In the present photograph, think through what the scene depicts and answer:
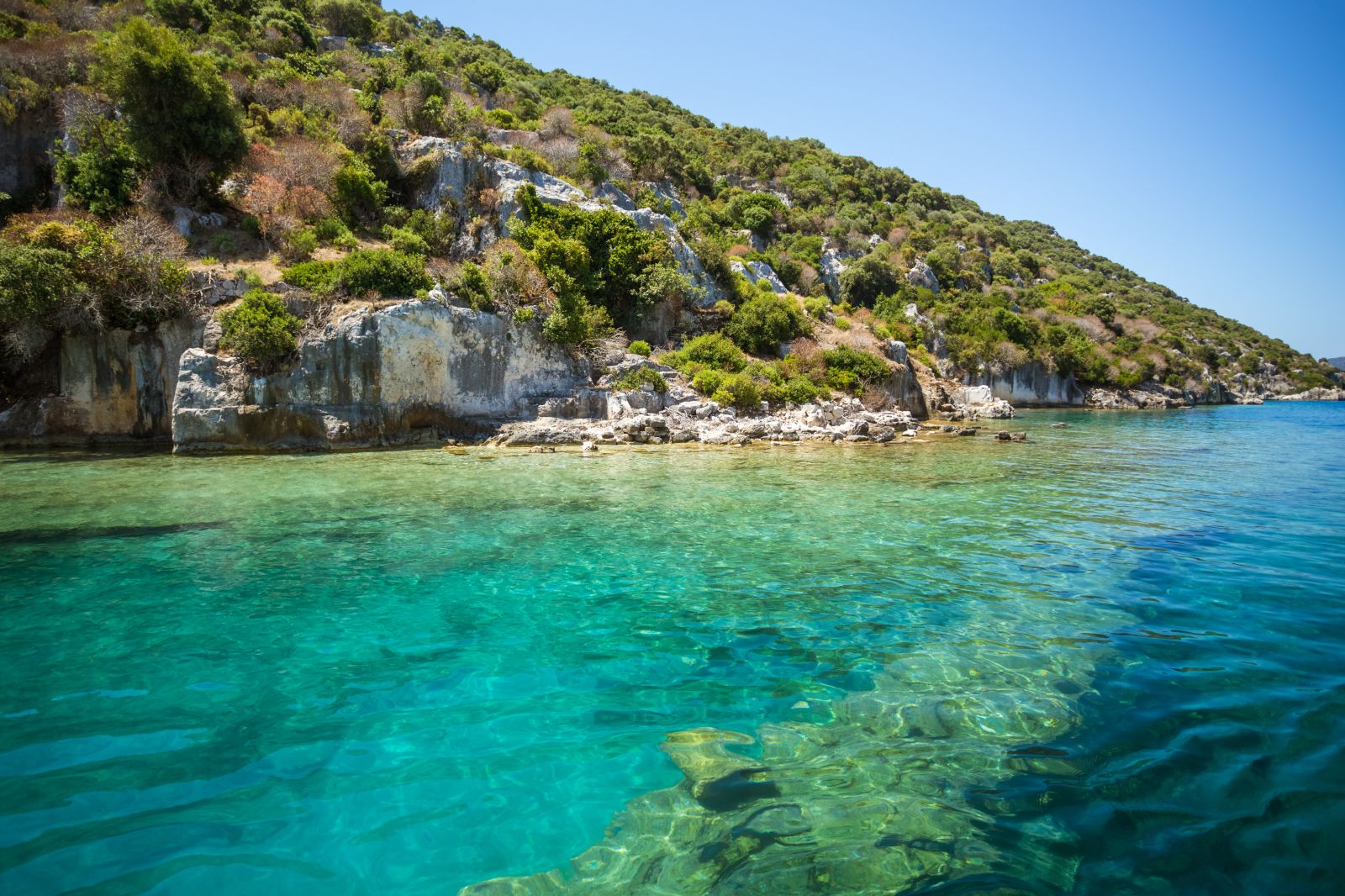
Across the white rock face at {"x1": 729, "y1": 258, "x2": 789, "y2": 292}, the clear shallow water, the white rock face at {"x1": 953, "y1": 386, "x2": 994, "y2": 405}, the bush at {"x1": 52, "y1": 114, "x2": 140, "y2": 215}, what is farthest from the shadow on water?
the white rock face at {"x1": 953, "y1": 386, "x2": 994, "y2": 405}

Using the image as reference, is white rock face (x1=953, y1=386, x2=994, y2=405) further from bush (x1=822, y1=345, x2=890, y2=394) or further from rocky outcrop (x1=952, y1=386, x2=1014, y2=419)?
A: bush (x1=822, y1=345, x2=890, y2=394)

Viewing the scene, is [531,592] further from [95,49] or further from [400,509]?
[95,49]

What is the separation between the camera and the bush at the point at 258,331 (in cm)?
2102

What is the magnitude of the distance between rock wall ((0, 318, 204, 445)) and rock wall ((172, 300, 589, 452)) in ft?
7.79

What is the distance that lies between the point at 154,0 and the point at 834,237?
2101 inches

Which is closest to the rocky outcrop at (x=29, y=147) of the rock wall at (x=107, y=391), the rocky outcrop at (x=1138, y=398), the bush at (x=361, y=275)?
the rock wall at (x=107, y=391)

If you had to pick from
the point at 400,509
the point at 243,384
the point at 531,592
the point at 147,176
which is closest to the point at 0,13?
the point at 147,176

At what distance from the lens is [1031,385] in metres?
52.6

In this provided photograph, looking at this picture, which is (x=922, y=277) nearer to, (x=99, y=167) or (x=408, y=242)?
(x=408, y=242)

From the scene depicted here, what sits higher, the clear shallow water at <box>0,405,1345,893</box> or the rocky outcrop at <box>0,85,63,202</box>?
the rocky outcrop at <box>0,85,63,202</box>

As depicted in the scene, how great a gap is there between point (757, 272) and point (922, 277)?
→ 22124mm

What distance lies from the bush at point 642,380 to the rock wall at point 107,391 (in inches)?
636

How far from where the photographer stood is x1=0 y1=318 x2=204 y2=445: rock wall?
841 inches

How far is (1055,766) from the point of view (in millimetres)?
3797
